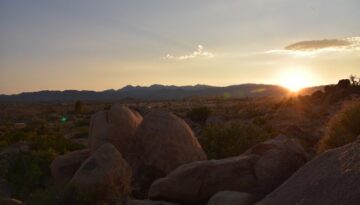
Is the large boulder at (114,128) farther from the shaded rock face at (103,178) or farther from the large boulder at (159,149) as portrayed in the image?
the shaded rock face at (103,178)

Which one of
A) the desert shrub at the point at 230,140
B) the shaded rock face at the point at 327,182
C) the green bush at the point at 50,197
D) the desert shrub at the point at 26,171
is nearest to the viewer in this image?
the shaded rock face at the point at 327,182

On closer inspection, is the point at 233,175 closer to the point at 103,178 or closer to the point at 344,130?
the point at 103,178

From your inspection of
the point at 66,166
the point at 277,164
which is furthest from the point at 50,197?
the point at 277,164

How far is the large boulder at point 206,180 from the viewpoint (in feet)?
39.8

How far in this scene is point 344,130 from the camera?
15008 millimetres

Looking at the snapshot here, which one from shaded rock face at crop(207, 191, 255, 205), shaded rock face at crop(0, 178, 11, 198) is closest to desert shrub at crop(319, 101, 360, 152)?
shaded rock face at crop(207, 191, 255, 205)

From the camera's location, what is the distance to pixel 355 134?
14.6 meters

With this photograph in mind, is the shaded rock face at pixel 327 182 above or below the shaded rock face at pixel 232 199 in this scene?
above

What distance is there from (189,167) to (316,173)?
4277mm

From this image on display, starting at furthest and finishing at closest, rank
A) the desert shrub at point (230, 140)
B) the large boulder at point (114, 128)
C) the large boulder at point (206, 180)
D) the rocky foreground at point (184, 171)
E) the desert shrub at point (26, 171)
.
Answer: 1. the desert shrub at point (26, 171)
2. the desert shrub at point (230, 140)
3. the large boulder at point (114, 128)
4. the large boulder at point (206, 180)
5. the rocky foreground at point (184, 171)

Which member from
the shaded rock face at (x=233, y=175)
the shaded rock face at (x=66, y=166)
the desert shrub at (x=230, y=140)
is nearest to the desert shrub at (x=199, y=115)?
the desert shrub at (x=230, y=140)

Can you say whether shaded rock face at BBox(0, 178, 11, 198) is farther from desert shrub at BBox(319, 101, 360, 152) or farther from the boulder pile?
desert shrub at BBox(319, 101, 360, 152)

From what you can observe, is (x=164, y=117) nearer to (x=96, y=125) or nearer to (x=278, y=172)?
(x=96, y=125)

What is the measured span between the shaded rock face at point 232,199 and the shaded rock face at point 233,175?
3.56ft
